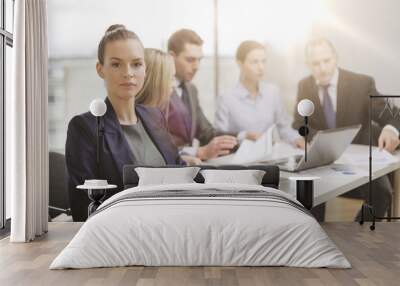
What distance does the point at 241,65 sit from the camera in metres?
7.50

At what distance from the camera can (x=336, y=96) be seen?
7535 millimetres

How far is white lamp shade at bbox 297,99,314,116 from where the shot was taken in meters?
7.11

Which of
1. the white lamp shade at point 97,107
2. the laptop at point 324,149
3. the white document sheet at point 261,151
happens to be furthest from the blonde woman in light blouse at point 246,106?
the white lamp shade at point 97,107

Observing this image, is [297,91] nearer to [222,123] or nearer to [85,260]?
[222,123]

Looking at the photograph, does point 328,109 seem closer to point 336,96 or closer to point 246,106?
point 336,96

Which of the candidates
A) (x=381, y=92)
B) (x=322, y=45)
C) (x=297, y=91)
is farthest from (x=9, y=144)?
(x=381, y=92)

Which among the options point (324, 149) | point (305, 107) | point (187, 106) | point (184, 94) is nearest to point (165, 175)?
point (187, 106)

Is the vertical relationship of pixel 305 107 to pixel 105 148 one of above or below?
above

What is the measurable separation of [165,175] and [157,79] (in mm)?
1361

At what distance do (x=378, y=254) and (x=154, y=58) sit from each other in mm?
3743

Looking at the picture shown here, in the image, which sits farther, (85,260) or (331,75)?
(331,75)

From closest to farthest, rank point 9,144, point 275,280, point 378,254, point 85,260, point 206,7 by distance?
point 275,280
point 85,260
point 378,254
point 9,144
point 206,7

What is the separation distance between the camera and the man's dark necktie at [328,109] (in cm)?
749

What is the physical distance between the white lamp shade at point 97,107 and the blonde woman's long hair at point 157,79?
539 mm
